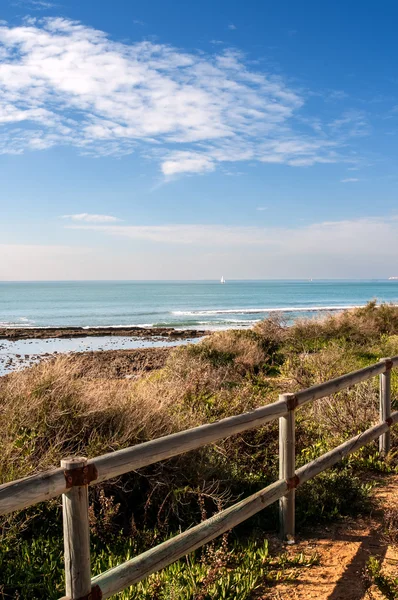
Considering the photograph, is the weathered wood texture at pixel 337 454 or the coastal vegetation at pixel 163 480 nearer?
the coastal vegetation at pixel 163 480

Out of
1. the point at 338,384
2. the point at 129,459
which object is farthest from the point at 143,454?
the point at 338,384

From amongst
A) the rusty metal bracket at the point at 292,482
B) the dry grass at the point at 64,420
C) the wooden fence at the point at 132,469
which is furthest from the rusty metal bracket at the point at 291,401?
the dry grass at the point at 64,420

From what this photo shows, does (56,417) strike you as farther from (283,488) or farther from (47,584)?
(283,488)

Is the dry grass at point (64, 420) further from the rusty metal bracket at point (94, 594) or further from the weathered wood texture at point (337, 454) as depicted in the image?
the rusty metal bracket at point (94, 594)

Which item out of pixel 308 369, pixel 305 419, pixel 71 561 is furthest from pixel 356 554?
pixel 308 369

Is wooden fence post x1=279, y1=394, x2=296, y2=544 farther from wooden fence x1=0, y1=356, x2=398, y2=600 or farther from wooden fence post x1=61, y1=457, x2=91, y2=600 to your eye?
wooden fence post x1=61, y1=457, x2=91, y2=600

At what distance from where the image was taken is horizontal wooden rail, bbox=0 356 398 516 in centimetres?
250

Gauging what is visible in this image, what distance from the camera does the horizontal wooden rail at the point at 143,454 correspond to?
2.50 meters

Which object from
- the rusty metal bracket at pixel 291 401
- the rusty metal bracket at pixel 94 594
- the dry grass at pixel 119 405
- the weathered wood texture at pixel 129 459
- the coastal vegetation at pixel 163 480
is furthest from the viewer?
the dry grass at pixel 119 405

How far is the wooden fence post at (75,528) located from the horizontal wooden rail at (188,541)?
147mm

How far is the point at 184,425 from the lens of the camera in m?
6.11

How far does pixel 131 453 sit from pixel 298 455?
419 cm

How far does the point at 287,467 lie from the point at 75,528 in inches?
93.8

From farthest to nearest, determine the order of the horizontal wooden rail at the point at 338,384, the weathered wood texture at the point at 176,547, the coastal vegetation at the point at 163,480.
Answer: the horizontal wooden rail at the point at 338,384
the coastal vegetation at the point at 163,480
the weathered wood texture at the point at 176,547
